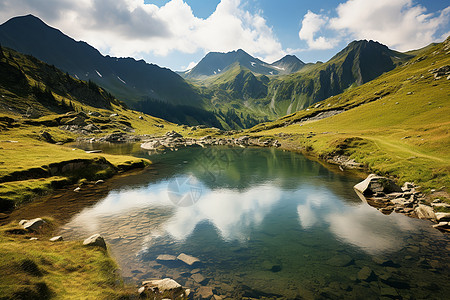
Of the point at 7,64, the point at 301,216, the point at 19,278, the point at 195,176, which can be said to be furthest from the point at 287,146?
the point at 7,64

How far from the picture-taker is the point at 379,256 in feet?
63.8

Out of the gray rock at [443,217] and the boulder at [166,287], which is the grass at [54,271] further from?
the gray rock at [443,217]

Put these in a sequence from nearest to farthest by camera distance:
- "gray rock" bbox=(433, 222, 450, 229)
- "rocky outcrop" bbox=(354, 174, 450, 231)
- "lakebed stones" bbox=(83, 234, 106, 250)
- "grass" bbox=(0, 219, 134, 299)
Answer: "grass" bbox=(0, 219, 134, 299)
"lakebed stones" bbox=(83, 234, 106, 250)
"gray rock" bbox=(433, 222, 450, 229)
"rocky outcrop" bbox=(354, 174, 450, 231)

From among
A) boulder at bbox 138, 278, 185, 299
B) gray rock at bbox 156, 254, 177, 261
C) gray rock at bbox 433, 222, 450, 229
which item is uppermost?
boulder at bbox 138, 278, 185, 299

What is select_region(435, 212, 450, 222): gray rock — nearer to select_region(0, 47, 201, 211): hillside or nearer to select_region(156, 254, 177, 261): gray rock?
select_region(156, 254, 177, 261): gray rock

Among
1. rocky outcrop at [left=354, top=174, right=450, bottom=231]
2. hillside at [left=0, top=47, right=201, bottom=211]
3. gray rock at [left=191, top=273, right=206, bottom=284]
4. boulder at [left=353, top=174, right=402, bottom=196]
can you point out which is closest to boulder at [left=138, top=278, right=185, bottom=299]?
gray rock at [left=191, top=273, right=206, bottom=284]

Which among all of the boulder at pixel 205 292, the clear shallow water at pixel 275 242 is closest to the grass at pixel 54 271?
the clear shallow water at pixel 275 242

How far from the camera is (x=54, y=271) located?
13336 mm

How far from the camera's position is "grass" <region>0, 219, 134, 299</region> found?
1033 centimetres

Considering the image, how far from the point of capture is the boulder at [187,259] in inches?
737

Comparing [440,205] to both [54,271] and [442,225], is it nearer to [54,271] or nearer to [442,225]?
[442,225]

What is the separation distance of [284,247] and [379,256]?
8485 mm

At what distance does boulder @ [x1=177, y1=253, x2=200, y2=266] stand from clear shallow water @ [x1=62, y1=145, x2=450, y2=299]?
55 centimetres

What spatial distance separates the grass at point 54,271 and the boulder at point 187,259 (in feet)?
17.7
